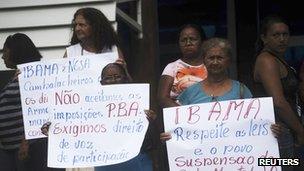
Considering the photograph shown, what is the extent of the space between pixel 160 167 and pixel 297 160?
158cm

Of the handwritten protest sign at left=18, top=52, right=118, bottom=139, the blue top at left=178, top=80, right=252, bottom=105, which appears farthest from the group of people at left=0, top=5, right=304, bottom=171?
the handwritten protest sign at left=18, top=52, right=118, bottom=139

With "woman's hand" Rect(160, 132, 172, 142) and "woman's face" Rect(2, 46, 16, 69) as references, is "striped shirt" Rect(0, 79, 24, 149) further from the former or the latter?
"woman's hand" Rect(160, 132, 172, 142)

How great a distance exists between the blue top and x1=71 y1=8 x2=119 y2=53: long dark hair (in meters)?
0.68

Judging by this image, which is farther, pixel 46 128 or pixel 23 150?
pixel 23 150

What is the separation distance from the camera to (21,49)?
543 cm

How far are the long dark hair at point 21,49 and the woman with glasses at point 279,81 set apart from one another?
5.63 ft

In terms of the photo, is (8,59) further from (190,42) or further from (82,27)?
(190,42)

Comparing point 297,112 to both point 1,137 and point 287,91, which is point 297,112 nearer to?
point 287,91

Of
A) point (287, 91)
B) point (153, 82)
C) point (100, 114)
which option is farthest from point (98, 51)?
point (287, 91)

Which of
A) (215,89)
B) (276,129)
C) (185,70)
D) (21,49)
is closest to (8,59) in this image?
(21,49)

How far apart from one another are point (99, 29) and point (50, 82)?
52cm

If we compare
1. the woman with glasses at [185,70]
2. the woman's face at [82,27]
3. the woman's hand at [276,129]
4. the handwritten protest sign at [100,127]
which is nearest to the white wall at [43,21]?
the woman's face at [82,27]

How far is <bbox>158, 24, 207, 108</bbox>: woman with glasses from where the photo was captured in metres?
5.13

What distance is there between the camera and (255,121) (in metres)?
4.48
